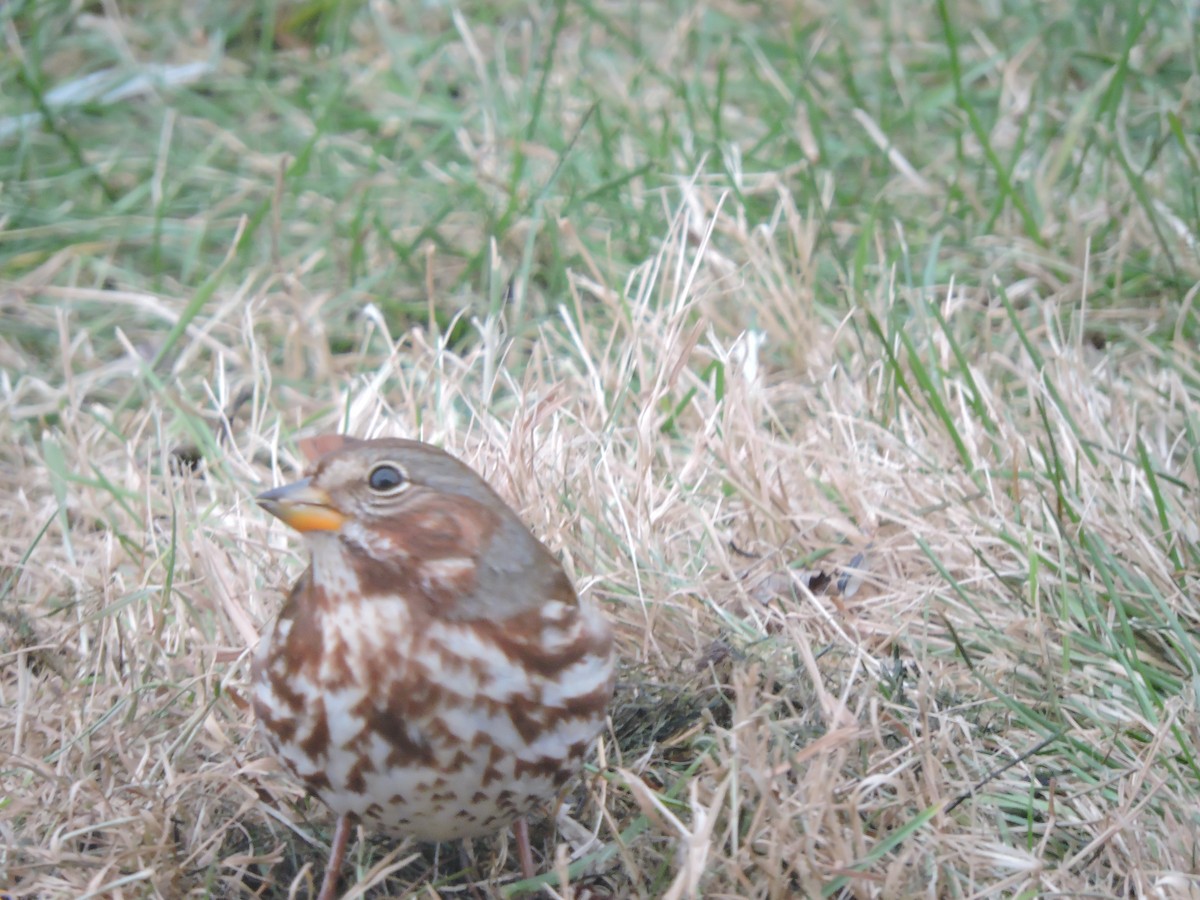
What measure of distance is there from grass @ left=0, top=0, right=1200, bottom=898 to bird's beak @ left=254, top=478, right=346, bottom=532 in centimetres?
62

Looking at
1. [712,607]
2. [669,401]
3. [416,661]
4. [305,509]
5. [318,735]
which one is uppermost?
[305,509]

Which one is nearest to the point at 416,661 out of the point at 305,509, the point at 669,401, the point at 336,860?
the point at 305,509

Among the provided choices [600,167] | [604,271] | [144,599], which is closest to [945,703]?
[144,599]

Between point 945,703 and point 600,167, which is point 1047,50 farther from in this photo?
point 945,703

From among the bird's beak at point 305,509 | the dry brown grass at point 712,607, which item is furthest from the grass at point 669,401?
the bird's beak at point 305,509

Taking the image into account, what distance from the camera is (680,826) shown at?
2.60 m

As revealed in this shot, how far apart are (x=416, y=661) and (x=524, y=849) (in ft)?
1.71

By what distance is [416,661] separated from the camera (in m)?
2.47

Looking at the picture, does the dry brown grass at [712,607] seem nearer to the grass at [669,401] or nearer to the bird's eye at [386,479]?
the grass at [669,401]

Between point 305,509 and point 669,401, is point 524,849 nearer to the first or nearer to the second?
point 305,509

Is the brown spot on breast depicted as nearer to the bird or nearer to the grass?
the bird

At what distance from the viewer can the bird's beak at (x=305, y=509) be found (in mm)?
2520

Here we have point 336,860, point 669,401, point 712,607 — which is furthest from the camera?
point 669,401

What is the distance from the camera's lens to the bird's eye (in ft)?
8.38
